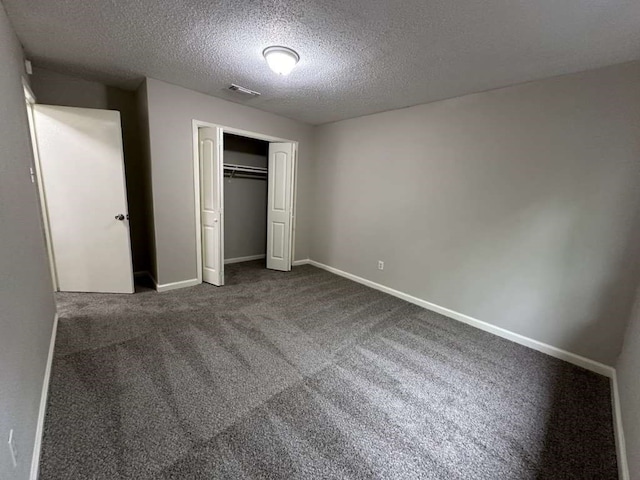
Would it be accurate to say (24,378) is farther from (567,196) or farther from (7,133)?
(567,196)

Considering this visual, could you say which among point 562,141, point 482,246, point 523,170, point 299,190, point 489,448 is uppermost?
point 562,141

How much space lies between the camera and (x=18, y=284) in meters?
1.37

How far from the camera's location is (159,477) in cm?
124

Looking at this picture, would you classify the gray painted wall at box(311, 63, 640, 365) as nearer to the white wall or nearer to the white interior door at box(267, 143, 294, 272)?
the white interior door at box(267, 143, 294, 272)

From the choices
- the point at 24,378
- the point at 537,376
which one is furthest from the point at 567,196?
the point at 24,378

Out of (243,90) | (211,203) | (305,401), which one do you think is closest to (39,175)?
(211,203)

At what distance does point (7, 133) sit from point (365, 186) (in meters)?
3.40

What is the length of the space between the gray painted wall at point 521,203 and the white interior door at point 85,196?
3171 millimetres

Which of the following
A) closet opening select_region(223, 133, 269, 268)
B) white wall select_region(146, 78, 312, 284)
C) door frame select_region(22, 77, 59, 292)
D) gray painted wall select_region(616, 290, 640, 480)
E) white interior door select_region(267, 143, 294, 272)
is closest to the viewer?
gray painted wall select_region(616, 290, 640, 480)

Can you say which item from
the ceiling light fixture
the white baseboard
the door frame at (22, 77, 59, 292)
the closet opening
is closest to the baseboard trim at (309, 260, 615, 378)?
the white baseboard

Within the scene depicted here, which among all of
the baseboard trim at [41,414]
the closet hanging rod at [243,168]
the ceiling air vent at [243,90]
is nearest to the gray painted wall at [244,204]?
the closet hanging rod at [243,168]

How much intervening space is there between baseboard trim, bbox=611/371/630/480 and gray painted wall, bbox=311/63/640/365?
0.36 meters

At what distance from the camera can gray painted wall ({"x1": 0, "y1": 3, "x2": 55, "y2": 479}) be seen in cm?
107

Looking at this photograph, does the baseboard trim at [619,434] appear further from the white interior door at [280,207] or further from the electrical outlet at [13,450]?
the white interior door at [280,207]
